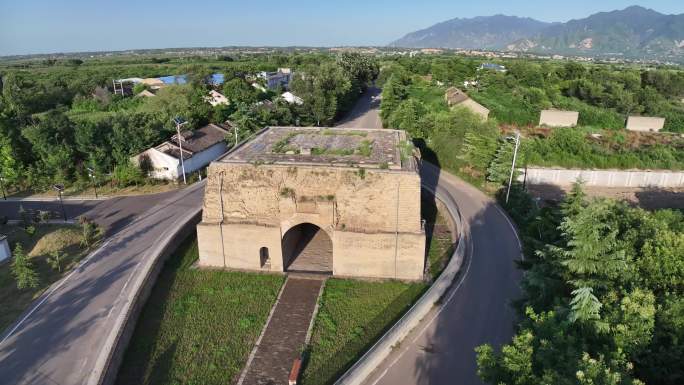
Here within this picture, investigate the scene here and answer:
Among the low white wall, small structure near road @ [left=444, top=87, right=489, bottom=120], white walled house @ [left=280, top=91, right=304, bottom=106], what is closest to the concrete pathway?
the low white wall

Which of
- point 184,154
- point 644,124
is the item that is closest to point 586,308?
point 184,154

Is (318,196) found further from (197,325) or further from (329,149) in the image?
(197,325)

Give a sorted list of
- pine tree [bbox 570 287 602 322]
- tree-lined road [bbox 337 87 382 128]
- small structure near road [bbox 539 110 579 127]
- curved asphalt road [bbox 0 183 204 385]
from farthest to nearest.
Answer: small structure near road [bbox 539 110 579 127] < tree-lined road [bbox 337 87 382 128] < curved asphalt road [bbox 0 183 204 385] < pine tree [bbox 570 287 602 322]

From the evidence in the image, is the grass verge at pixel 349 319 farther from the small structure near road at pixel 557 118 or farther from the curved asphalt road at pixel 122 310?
the small structure near road at pixel 557 118

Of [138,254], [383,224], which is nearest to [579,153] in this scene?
[383,224]

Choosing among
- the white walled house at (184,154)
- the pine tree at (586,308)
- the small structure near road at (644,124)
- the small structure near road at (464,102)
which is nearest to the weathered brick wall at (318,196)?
the pine tree at (586,308)

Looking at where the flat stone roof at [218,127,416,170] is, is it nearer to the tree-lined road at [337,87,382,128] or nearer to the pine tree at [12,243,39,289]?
the pine tree at [12,243,39,289]
